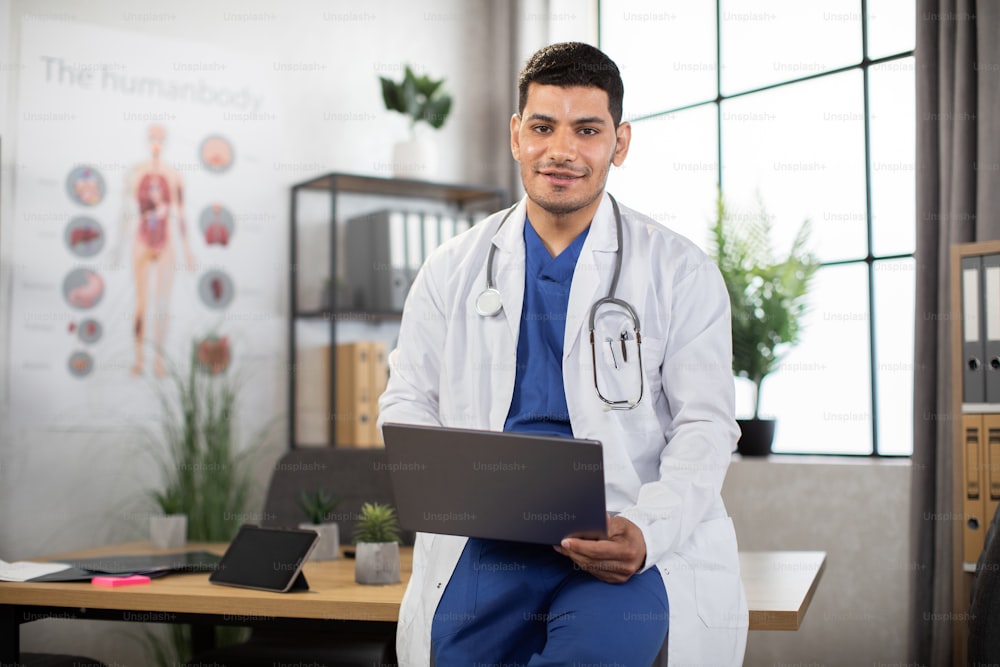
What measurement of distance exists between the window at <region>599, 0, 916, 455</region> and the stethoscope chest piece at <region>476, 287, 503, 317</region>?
6.66 ft

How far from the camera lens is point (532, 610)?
175 centimetres

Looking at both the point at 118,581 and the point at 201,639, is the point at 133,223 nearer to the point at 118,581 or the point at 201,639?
the point at 201,639

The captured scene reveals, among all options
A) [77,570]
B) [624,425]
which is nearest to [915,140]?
[624,425]

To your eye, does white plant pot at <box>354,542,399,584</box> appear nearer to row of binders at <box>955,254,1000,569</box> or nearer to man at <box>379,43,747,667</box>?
man at <box>379,43,747,667</box>

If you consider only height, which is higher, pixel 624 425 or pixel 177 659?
pixel 624 425

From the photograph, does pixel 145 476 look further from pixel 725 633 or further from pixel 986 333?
pixel 986 333

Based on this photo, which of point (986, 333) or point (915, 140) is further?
point (915, 140)

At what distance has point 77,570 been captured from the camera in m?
2.35

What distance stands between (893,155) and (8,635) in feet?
10.6

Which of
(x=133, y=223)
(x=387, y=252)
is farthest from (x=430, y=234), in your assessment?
(x=133, y=223)

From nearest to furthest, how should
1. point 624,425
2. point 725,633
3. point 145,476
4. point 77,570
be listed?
point 725,633, point 624,425, point 77,570, point 145,476

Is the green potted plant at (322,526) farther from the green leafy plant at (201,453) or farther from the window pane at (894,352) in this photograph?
the window pane at (894,352)

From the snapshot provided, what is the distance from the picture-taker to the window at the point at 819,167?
12.0 feet

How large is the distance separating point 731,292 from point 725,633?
6.80ft
